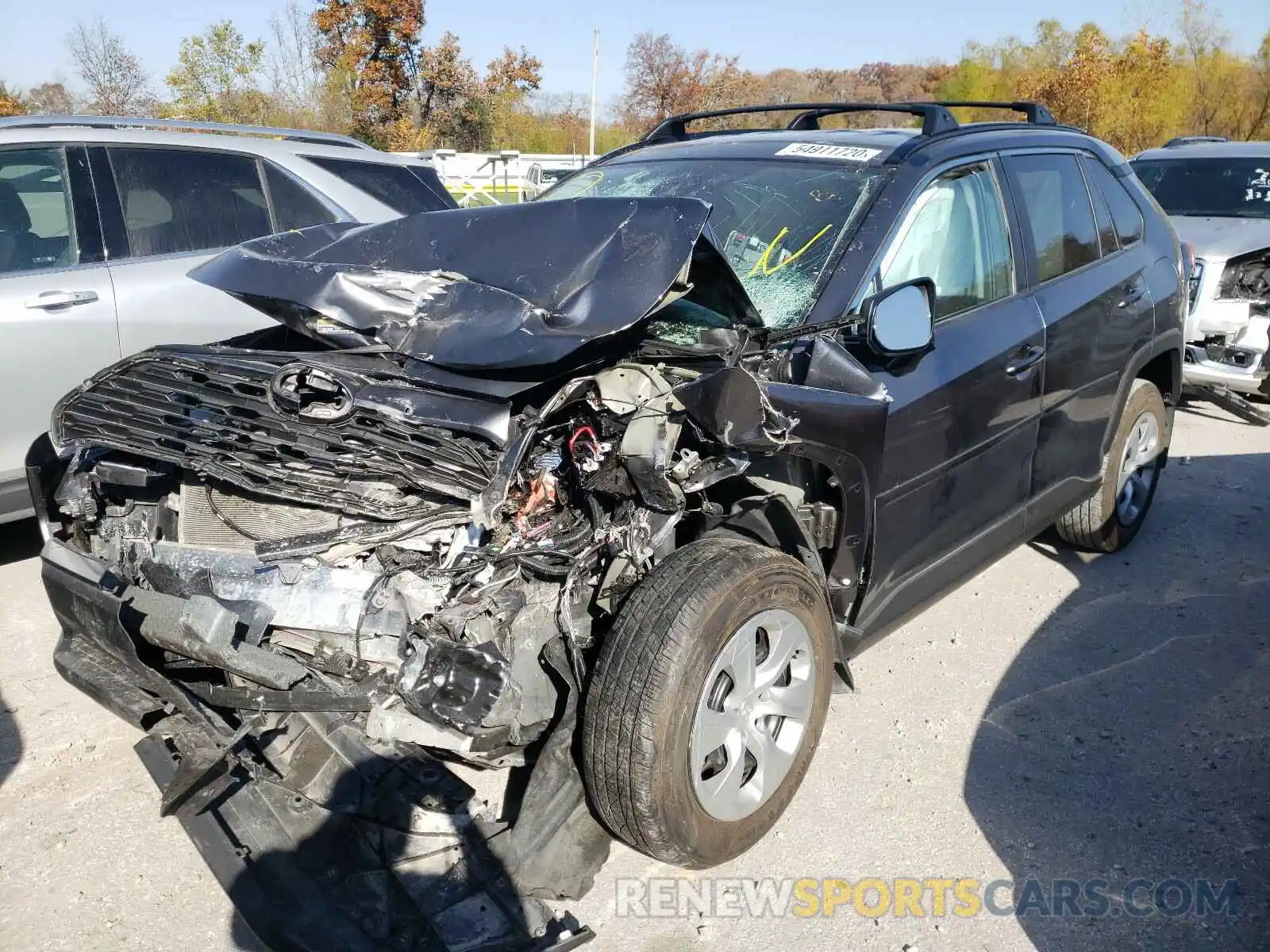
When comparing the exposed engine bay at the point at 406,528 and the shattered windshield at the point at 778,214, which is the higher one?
the shattered windshield at the point at 778,214

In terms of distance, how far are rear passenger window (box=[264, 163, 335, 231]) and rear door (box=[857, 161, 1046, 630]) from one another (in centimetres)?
338

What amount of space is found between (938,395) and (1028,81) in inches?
1176

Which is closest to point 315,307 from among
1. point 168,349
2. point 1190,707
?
point 168,349

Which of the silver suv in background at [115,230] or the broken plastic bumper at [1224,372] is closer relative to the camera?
the silver suv in background at [115,230]

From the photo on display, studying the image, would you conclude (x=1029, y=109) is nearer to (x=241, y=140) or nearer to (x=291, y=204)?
(x=291, y=204)

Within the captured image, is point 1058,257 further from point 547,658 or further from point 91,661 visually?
point 91,661

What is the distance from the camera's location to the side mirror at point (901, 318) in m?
2.75

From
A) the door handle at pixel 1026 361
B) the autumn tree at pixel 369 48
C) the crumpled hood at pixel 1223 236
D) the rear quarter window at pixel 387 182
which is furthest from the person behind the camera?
the autumn tree at pixel 369 48

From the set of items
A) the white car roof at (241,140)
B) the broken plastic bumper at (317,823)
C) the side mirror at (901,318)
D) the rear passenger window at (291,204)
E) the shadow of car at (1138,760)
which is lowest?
the shadow of car at (1138,760)

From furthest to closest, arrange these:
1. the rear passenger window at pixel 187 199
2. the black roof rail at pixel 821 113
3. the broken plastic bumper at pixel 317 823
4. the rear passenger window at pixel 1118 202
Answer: the rear passenger window at pixel 187 199 < the rear passenger window at pixel 1118 202 < the black roof rail at pixel 821 113 < the broken plastic bumper at pixel 317 823

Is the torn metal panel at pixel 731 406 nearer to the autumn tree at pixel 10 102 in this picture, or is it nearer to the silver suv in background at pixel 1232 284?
the silver suv in background at pixel 1232 284

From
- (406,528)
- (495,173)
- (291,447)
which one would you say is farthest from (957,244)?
(495,173)

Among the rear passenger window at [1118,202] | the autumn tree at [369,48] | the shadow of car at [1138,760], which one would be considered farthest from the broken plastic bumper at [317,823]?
the autumn tree at [369,48]

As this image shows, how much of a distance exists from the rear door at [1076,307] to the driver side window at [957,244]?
0.63ft
